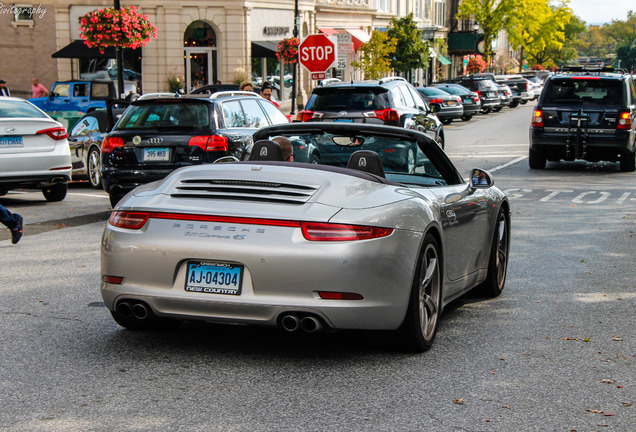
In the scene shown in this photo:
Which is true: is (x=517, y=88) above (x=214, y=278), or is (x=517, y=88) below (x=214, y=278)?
below

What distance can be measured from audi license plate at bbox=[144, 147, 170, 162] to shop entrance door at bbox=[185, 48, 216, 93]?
99.9 feet

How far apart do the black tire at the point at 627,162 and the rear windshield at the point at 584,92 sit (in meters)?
1.08

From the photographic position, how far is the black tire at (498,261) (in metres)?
7.71

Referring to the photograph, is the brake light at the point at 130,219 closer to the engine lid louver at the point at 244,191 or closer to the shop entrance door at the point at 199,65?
the engine lid louver at the point at 244,191

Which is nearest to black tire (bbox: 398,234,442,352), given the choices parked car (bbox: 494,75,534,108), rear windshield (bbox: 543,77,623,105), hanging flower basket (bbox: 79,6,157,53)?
rear windshield (bbox: 543,77,623,105)

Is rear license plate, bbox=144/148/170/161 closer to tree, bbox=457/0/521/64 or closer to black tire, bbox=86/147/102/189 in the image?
black tire, bbox=86/147/102/189

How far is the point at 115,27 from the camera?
2562 centimetres

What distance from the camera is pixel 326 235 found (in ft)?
17.7

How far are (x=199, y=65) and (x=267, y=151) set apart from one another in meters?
36.9

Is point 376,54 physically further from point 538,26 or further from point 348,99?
point 538,26

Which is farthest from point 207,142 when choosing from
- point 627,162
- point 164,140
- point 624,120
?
point 627,162

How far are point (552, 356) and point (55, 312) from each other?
3.47 metres

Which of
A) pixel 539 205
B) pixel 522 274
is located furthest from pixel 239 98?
pixel 522 274

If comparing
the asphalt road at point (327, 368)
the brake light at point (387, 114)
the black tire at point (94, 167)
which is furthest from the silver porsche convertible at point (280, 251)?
the brake light at point (387, 114)
